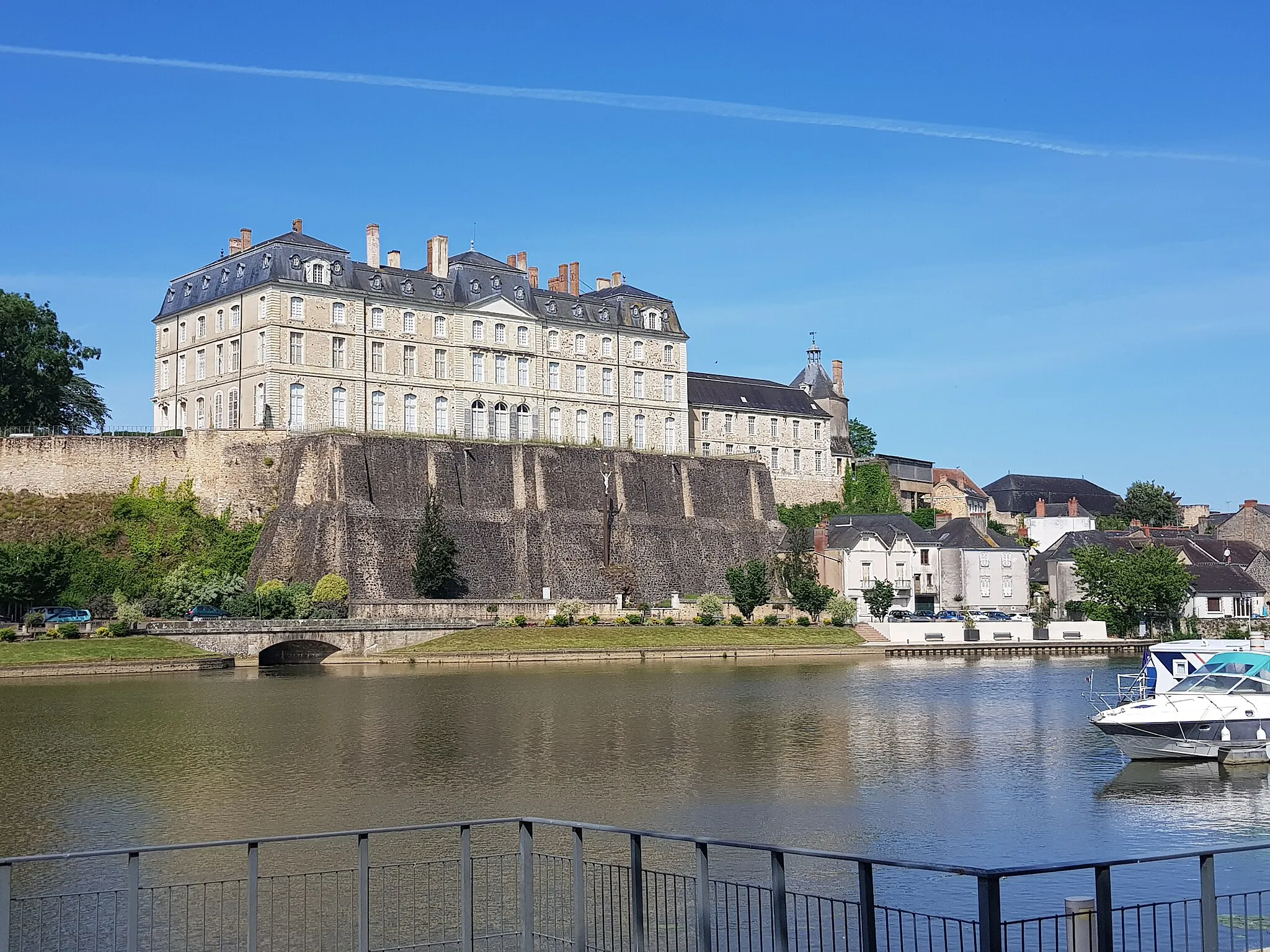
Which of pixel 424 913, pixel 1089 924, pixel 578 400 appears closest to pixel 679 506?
pixel 578 400

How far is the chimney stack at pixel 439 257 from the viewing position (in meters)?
74.9

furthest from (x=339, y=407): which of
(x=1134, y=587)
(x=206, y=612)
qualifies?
(x=1134, y=587)

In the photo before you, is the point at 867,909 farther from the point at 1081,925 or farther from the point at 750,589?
the point at 750,589

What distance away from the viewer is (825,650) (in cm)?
6116

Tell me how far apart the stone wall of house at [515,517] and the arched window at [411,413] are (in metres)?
3.11

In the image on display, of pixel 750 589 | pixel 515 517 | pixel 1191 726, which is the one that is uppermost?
pixel 515 517

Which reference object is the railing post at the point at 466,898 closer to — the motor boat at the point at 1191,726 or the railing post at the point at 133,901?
the railing post at the point at 133,901

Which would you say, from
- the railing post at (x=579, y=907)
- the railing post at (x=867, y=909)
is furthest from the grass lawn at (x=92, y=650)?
the railing post at (x=867, y=909)

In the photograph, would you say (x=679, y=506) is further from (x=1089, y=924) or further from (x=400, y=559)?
(x=1089, y=924)

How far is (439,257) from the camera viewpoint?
75125mm

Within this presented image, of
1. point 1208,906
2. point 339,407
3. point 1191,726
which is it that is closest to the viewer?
point 1208,906

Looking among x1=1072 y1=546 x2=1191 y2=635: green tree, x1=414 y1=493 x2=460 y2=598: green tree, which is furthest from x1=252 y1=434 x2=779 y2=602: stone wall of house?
x1=1072 y1=546 x2=1191 y2=635: green tree

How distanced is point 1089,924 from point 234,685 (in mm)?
38665

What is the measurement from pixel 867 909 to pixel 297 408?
61.3 metres
